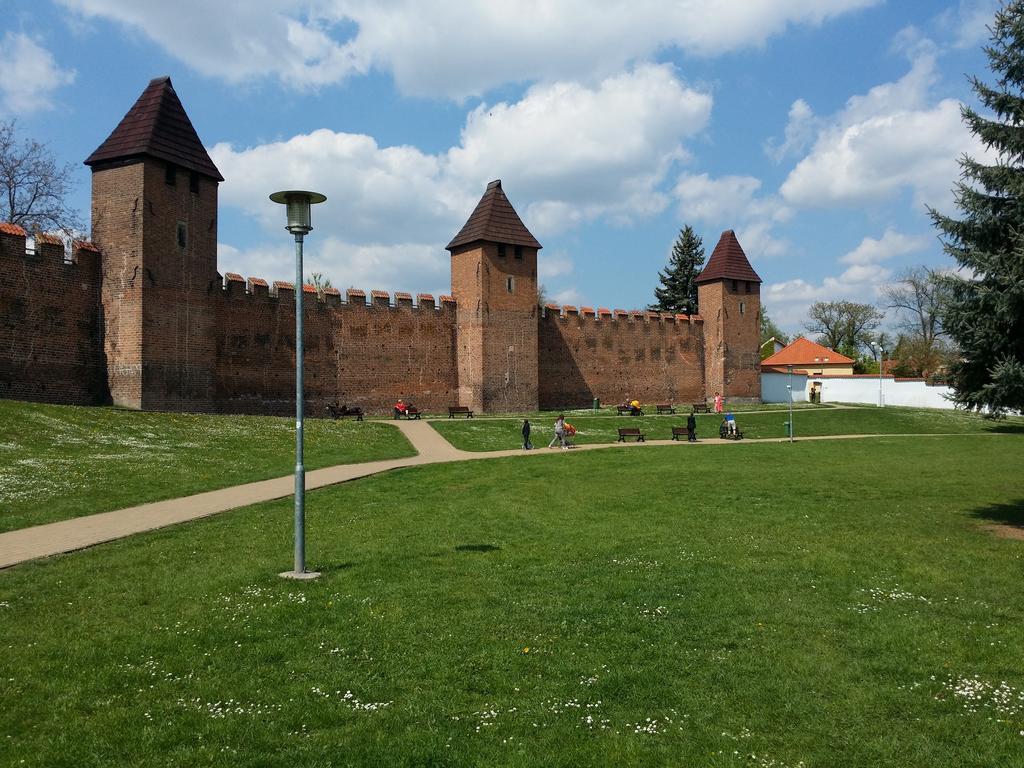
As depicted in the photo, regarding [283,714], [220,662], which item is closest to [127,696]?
[220,662]

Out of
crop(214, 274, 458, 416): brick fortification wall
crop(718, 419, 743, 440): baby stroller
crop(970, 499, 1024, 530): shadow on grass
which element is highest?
crop(214, 274, 458, 416): brick fortification wall

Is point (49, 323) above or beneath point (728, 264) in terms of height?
beneath

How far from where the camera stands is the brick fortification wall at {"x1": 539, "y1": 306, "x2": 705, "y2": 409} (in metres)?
41.8

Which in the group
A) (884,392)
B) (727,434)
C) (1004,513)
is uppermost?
(884,392)

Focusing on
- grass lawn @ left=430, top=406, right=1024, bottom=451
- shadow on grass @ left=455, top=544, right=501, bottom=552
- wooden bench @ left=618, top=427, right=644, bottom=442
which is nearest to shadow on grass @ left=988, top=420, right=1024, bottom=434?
grass lawn @ left=430, top=406, right=1024, bottom=451

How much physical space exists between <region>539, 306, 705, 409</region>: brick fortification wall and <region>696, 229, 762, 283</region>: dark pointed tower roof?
3.18 meters

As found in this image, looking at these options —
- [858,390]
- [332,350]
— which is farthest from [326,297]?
[858,390]

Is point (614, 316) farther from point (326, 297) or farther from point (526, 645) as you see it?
point (526, 645)

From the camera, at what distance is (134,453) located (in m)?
17.7

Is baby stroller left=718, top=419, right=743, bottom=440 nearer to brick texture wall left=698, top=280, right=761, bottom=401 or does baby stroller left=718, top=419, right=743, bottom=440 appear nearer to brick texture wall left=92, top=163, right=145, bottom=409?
brick texture wall left=698, top=280, right=761, bottom=401

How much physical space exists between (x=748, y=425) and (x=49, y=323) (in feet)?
93.6

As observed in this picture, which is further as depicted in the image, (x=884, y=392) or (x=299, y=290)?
(x=884, y=392)

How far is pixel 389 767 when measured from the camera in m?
4.15

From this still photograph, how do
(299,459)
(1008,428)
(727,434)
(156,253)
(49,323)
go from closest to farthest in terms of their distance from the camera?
(299,459)
(49,323)
(156,253)
(727,434)
(1008,428)
